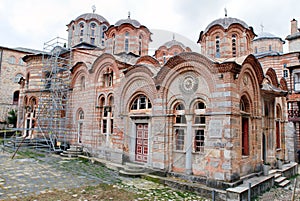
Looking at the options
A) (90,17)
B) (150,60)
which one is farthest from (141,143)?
(90,17)

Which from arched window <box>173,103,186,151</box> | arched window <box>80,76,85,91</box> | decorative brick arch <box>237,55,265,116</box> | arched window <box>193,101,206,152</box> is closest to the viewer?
arched window <box>193,101,206,152</box>

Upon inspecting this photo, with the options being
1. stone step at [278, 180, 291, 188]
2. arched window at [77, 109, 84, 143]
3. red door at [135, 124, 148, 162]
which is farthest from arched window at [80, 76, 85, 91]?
stone step at [278, 180, 291, 188]

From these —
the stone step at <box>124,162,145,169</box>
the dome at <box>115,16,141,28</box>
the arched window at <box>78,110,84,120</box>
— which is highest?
the dome at <box>115,16,141,28</box>

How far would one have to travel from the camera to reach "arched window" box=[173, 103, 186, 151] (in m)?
9.70

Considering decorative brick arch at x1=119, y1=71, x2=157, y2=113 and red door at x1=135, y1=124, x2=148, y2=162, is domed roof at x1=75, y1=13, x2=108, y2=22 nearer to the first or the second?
decorative brick arch at x1=119, y1=71, x2=157, y2=113

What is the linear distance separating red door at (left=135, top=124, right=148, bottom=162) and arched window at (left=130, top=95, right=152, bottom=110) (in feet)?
2.83

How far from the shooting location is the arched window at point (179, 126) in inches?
382

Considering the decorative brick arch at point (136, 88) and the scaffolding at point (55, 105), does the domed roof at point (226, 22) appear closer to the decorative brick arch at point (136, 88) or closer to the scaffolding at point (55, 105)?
the decorative brick arch at point (136, 88)

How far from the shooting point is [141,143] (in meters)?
11.4

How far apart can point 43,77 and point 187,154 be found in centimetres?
1350

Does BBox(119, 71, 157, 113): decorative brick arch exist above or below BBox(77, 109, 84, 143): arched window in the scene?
above

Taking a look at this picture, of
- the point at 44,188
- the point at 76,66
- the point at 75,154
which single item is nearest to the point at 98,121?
the point at 75,154

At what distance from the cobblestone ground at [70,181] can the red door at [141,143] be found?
142cm

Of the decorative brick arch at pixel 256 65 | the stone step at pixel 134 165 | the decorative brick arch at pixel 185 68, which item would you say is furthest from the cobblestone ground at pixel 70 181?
the decorative brick arch at pixel 256 65
